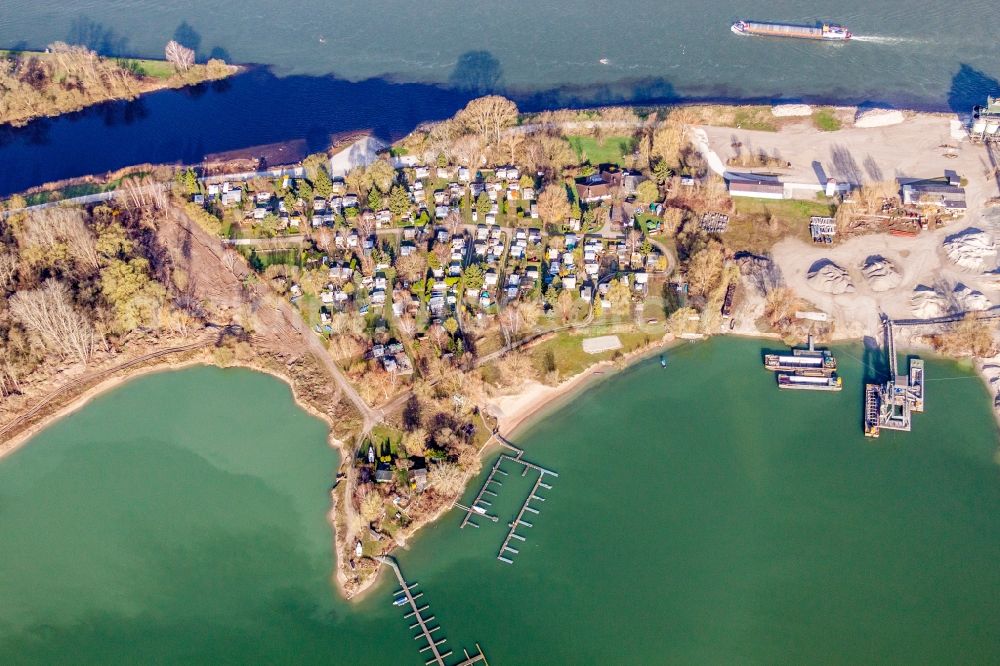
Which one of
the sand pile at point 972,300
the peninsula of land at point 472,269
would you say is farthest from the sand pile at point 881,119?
the sand pile at point 972,300

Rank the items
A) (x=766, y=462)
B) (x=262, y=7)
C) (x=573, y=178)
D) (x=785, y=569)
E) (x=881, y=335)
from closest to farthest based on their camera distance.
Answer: (x=785, y=569) → (x=766, y=462) → (x=881, y=335) → (x=573, y=178) → (x=262, y=7)

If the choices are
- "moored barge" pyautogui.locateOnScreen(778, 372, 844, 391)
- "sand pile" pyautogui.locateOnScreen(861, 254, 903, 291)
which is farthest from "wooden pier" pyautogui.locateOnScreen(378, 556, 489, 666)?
"sand pile" pyautogui.locateOnScreen(861, 254, 903, 291)

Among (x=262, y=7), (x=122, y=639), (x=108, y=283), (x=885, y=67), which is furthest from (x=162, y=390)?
(x=885, y=67)

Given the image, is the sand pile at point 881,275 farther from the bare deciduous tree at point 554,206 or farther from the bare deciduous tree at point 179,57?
the bare deciduous tree at point 179,57

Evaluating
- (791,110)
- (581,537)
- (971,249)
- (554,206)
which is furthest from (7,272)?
(971,249)

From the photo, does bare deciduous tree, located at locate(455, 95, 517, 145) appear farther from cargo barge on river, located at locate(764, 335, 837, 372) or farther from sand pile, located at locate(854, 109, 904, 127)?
sand pile, located at locate(854, 109, 904, 127)

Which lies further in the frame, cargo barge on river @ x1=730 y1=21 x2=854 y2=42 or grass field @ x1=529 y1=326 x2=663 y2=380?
cargo barge on river @ x1=730 y1=21 x2=854 y2=42

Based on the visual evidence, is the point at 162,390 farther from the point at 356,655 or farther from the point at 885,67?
the point at 885,67
